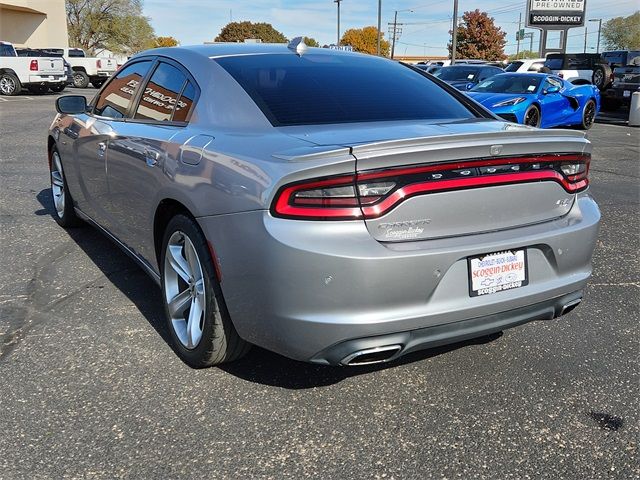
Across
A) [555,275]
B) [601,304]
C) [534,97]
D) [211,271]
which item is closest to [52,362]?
[211,271]

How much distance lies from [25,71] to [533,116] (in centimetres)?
1844

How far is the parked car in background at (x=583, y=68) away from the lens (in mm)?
20594

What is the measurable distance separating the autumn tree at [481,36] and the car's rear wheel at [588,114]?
232 feet

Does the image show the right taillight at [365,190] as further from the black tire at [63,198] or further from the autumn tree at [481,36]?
the autumn tree at [481,36]

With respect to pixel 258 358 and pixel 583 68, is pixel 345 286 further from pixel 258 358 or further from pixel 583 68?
pixel 583 68

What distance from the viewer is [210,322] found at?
287 centimetres

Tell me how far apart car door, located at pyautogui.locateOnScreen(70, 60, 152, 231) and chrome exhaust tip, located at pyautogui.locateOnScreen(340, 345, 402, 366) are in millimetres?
2193

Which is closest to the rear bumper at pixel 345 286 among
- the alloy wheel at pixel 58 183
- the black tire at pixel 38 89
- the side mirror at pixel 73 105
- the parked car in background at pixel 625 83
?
the side mirror at pixel 73 105

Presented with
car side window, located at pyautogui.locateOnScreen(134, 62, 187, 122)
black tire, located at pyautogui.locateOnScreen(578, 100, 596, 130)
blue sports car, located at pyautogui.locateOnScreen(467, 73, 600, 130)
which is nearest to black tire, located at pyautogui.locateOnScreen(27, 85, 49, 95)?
blue sports car, located at pyautogui.locateOnScreen(467, 73, 600, 130)

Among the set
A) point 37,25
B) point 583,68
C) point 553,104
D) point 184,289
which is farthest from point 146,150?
point 37,25

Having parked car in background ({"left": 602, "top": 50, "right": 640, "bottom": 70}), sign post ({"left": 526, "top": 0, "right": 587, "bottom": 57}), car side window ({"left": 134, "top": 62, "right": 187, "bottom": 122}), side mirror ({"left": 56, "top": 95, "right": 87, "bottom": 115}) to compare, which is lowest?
side mirror ({"left": 56, "top": 95, "right": 87, "bottom": 115})

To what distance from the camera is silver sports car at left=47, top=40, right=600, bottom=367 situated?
2408 mm

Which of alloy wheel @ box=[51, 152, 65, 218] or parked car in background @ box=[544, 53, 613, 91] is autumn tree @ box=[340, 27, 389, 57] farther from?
alloy wheel @ box=[51, 152, 65, 218]

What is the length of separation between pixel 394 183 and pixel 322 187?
28 centimetres
